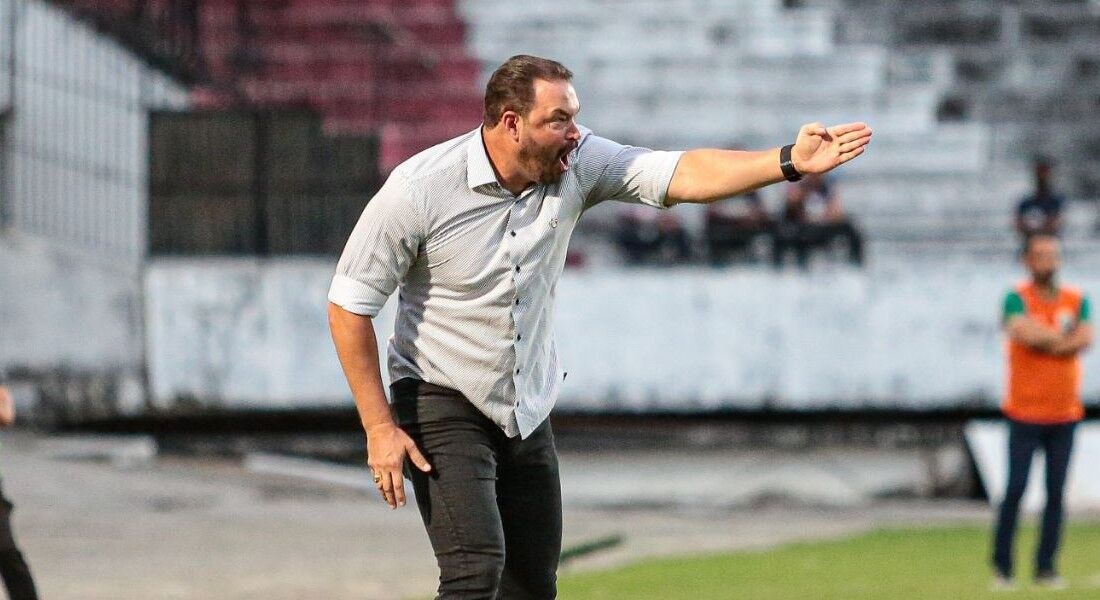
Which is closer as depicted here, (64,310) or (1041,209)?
(64,310)

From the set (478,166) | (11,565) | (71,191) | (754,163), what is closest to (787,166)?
(754,163)

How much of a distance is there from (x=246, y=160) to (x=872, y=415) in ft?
19.9

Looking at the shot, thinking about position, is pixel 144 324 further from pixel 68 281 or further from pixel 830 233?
pixel 830 233

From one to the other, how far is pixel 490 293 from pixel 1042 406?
5.25 meters

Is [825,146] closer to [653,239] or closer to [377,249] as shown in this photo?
[377,249]

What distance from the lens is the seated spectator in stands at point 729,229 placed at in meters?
15.7

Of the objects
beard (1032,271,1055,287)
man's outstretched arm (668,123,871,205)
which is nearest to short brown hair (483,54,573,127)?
man's outstretched arm (668,123,871,205)

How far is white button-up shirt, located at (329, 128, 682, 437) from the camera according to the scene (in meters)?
4.46

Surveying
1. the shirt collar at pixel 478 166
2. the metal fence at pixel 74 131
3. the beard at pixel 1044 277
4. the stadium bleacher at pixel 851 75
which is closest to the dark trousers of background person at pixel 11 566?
the shirt collar at pixel 478 166

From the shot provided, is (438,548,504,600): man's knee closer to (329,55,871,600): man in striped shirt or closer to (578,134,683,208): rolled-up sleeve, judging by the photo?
(329,55,871,600): man in striped shirt

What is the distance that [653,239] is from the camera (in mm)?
15844

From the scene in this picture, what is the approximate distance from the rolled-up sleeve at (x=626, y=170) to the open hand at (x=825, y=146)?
366 mm

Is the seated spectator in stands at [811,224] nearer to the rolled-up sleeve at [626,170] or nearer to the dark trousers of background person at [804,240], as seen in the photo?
the dark trousers of background person at [804,240]

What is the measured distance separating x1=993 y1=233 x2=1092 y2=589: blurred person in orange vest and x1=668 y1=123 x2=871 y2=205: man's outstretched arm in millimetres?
4960
